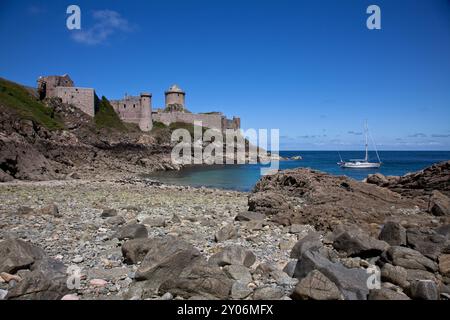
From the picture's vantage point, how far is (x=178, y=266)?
6652 millimetres

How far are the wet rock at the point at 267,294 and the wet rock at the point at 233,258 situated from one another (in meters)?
1.37

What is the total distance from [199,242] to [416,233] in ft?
19.9

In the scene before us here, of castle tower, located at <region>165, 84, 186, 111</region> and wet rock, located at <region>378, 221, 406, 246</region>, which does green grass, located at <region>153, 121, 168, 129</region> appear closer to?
castle tower, located at <region>165, 84, 186, 111</region>

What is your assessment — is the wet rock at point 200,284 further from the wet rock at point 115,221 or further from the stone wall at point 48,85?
the stone wall at point 48,85

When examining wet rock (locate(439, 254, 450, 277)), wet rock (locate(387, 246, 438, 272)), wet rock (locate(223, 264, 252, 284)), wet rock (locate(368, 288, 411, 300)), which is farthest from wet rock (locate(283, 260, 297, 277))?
wet rock (locate(439, 254, 450, 277))

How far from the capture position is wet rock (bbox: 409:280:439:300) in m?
6.03

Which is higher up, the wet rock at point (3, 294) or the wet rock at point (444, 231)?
the wet rock at point (444, 231)

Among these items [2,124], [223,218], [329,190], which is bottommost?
[223,218]

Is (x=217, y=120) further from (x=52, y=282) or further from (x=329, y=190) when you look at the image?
(x=52, y=282)

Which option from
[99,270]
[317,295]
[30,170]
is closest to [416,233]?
[317,295]

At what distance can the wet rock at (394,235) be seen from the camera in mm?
8898

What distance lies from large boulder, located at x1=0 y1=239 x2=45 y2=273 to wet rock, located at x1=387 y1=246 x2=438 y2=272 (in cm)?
789

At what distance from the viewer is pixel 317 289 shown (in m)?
5.86

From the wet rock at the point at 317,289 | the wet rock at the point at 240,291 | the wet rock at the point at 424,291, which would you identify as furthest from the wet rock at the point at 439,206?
the wet rock at the point at 240,291
